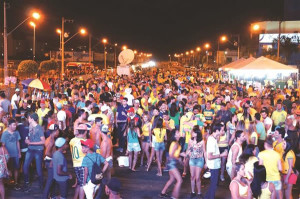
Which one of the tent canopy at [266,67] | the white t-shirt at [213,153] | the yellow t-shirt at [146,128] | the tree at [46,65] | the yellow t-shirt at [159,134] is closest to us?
the white t-shirt at [213,153]

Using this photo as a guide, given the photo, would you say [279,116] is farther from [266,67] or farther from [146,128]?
[266,67]

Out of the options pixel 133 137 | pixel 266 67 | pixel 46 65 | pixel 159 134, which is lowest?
pixel 133 137

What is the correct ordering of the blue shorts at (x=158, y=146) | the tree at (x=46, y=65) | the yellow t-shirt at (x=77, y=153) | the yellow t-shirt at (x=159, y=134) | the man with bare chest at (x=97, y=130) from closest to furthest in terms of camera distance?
the yellow t-shirt at (x=77, y=153) → the man with bare chest at (x=97, y=130) → the yellow t-shirt at (x=159, y=134) → the blue shorts at (x=158, y=146) → the tree at (x=46, y=65)

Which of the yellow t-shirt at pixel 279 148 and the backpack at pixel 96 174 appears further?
Result: the yellow t-shirt at pixel 279 148

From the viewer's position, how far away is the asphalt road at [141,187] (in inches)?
345

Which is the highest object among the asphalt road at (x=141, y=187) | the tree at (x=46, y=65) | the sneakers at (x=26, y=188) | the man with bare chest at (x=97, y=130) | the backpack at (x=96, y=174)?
the tree at (x=46, y=65)

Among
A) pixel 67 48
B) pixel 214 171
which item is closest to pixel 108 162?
pixel 214 171

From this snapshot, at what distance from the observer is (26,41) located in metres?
82.8

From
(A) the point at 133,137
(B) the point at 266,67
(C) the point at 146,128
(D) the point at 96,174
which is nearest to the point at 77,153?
(D) the point at 96,174

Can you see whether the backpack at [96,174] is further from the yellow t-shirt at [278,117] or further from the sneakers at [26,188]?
the yellow t-shirt at [278,117]

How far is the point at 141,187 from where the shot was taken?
30.9 ft

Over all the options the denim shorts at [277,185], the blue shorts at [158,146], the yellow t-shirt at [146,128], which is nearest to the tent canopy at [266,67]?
the yellow t-shirt at [146,128]

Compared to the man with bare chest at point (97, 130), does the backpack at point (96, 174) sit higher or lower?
lower

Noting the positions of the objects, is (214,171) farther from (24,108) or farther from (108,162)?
(24,108)
